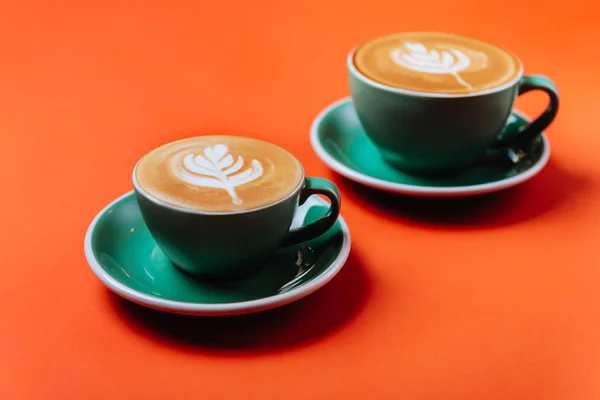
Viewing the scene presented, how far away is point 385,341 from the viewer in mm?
801

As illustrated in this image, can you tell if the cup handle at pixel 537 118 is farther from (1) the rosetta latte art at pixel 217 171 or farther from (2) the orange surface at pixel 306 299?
(1) the rosetta latte art at pixel 217 171

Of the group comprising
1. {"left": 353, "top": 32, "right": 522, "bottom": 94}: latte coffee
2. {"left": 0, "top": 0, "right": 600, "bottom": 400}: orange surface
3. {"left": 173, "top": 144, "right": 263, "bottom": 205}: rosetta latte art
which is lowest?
{"left": 0, "top": 0, "right": 600, "bottom": 400}: orange surface

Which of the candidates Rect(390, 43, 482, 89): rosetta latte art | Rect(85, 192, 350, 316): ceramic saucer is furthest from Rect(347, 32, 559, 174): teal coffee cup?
Rect(85, 192, 350, 316): ceramic saucer

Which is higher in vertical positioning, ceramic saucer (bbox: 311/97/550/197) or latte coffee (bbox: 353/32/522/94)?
latte coffee (bbox: 353/32/522/94)

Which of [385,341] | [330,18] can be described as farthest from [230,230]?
[330,18]

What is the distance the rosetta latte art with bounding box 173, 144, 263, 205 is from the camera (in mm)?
795

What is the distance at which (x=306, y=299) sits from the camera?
845 millimetres

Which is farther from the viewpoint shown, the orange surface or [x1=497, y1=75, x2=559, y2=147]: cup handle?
[x1=497, y1=75, x2=559, y2=147]: cup handle

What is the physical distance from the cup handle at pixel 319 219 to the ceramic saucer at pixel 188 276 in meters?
0.02

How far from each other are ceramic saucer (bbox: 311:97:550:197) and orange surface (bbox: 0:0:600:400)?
0.11 feet

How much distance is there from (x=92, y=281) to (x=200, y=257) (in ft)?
0.49

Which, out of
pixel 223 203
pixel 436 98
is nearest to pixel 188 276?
pixel 223 203

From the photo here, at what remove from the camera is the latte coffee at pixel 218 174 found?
77 cm

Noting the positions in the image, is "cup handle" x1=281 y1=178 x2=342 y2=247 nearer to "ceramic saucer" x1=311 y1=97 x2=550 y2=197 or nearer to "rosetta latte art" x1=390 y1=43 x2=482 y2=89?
"ceramic saucer" x1=311 y1=97 x2=550 y2=197
